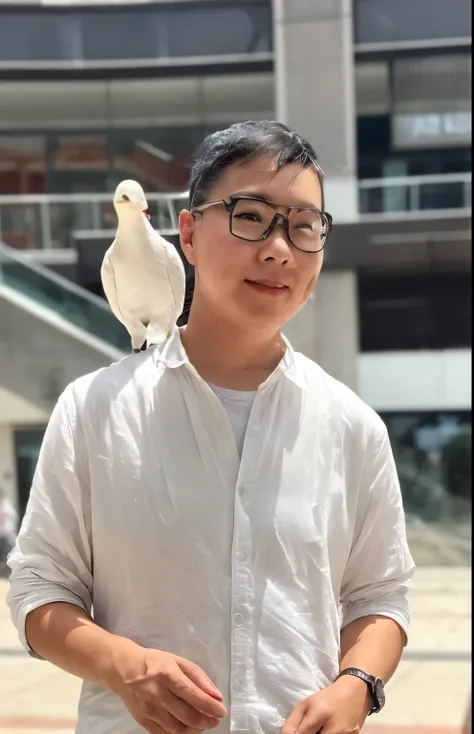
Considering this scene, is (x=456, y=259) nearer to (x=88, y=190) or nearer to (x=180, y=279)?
(x=88, y=190)

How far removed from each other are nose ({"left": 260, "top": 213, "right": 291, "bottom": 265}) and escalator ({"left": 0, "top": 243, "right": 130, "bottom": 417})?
99.2 inches

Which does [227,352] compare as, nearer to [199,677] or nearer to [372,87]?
[199,677]

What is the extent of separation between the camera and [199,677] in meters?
0.62

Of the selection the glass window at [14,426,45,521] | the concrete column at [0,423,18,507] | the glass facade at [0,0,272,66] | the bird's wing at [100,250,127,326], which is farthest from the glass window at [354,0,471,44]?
the bird's wing at [100,250,127,326]

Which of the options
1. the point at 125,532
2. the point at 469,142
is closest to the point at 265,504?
the point at 125,532

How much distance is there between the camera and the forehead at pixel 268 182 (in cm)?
72

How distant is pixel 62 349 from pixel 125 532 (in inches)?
108

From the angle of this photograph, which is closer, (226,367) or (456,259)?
(226,367)

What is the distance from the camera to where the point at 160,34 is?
318 cm

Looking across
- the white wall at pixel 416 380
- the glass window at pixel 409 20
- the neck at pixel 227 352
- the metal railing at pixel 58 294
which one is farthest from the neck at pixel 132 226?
the glass window at pixel 409 20

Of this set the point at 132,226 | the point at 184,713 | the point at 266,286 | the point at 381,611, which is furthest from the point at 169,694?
the point at 132,226

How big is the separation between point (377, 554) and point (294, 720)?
0.18 meters

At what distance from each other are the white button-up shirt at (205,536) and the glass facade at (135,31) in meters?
2.78

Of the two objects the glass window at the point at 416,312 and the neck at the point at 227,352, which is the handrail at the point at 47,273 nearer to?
the glass window at the point at 416,312
